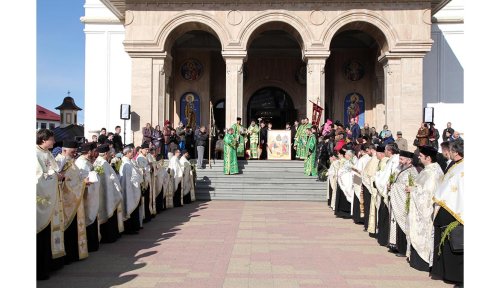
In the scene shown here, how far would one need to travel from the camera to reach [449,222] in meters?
6.64

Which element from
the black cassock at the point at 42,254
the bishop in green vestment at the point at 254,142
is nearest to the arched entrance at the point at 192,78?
the bishop in green vestment at the point at 254,142

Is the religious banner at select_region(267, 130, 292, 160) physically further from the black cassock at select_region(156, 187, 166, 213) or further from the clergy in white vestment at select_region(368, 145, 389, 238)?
the clergy in white vestment at select_region(368, 145, 389, 238)

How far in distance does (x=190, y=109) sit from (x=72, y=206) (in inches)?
791

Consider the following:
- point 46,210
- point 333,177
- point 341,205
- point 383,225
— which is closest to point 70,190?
point 46,210

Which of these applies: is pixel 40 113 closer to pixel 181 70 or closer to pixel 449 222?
pixel 181 70

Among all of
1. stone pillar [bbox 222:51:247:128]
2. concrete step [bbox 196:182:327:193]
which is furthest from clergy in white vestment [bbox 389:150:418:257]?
stone pillar [bbox 222:51:247:128]

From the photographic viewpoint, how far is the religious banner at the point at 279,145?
21.1 meters

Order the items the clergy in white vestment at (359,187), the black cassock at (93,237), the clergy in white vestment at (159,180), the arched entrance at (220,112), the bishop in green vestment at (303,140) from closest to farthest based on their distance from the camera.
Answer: the black cassock at (93,237) → the clergy in white vestment at (359,187) → the clergy in white vestment at (159,180) → the bishop in green vestment at (303,140) → the arched entrance at (220,112)

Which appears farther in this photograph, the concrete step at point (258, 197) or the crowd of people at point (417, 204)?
the concrete step at point (258, 197)

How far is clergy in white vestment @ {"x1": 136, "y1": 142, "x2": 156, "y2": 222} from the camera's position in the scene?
12.0m

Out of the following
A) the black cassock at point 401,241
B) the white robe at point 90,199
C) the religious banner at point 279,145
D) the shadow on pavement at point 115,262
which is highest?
the religious banner at point 279,145

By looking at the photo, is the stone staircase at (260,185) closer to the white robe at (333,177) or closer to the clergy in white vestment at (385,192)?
the white robe at (333,177)

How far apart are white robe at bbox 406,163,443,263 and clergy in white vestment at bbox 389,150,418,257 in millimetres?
427
